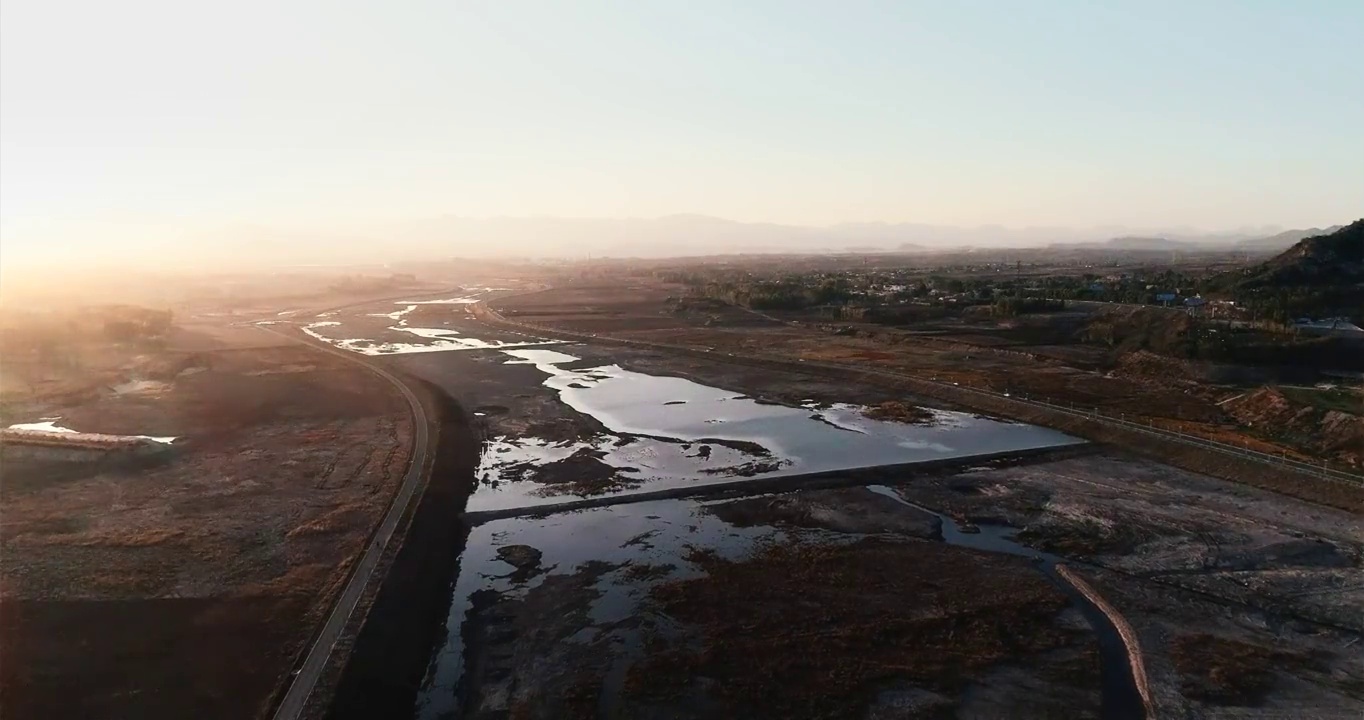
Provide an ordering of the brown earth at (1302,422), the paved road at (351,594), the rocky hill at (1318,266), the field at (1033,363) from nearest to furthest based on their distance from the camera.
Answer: the paved road at (351,594) < the brown earth at (1302,422) < the field at (1033,363) < the rocky hill at (1318,266)

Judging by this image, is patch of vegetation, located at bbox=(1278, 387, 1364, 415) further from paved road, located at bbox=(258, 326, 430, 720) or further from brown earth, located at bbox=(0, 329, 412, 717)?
brown earth, located at bbox=(0, 329, 412, 717)

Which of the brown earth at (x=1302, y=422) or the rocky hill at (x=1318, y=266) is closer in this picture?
the brown earth at (x=1302, y=422)

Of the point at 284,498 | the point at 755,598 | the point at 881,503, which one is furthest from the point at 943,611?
the point at 284,498

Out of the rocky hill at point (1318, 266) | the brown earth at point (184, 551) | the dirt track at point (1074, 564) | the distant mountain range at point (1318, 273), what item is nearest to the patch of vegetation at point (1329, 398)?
the dirt track at point (1074, 564)

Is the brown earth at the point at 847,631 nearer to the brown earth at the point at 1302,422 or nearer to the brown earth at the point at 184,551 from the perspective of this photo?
the brown earth at the point at 184,551

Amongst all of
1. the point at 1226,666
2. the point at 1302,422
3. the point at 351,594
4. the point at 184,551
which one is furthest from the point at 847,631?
the point at 1302,422

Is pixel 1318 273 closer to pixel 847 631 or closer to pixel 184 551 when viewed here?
pixel 847 631

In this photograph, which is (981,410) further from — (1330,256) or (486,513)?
(1330,256)
